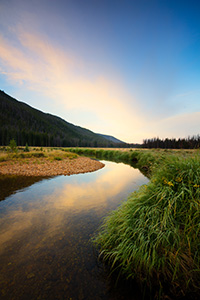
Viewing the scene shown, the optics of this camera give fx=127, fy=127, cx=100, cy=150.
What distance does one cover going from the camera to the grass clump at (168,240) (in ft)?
7.73

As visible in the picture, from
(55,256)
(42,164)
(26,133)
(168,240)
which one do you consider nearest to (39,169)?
(42,164)

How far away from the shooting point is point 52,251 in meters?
3.64

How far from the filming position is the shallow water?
2609 mm

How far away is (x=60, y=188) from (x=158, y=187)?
7.92 m

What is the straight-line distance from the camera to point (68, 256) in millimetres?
3463

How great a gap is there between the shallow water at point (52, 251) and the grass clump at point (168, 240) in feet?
1.93

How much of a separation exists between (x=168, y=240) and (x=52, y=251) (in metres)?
3.16

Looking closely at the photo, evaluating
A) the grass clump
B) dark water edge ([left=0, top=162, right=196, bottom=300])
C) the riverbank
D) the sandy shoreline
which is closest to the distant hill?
the riverbank

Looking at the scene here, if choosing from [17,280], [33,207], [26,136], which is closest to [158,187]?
[17,280]

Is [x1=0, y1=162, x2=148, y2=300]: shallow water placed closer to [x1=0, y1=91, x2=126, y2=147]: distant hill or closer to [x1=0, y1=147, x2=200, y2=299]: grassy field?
[x1=0, y1=147, x2=200, y2=299]: grassy field

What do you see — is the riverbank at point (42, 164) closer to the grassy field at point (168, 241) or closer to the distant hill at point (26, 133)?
the grassy field at point (168, 241)

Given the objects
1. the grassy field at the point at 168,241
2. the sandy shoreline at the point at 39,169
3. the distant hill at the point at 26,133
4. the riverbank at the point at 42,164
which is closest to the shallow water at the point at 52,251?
the grassy field at the point at 168,241

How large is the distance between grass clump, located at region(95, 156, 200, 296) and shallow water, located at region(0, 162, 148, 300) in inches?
23.2

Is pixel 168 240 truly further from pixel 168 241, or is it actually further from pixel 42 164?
pixel 42 164
